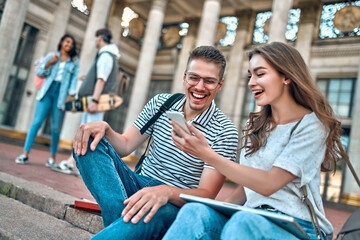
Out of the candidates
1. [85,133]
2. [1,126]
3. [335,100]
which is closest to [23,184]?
[85,133]

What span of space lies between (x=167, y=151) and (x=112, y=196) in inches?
20.3

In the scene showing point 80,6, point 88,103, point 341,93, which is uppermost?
point 80,6

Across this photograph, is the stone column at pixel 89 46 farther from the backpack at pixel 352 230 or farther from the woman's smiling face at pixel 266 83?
the backpack at pixel 352 230

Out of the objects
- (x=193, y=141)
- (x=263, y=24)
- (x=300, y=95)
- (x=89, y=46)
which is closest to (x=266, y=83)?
(x=300, y=95)

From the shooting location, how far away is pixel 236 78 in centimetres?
1783

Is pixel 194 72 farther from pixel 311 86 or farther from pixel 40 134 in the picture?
pixel 40 134

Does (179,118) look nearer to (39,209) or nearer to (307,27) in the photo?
(39,209)

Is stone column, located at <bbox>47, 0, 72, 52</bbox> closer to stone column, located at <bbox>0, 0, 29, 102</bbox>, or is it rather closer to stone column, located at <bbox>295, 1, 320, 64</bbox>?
stone column, located at <bbox>0, 0, 29, 102</bbox>

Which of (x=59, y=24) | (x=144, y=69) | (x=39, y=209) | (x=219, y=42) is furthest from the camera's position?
(x=219, y=42)

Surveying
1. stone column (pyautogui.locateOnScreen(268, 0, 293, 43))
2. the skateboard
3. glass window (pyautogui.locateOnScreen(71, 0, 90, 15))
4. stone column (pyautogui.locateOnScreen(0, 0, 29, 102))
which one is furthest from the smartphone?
glass window (pyautogui.locateOnScreen(71, 0, 90, 15))

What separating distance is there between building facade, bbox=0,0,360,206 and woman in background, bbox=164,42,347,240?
10.6 meters

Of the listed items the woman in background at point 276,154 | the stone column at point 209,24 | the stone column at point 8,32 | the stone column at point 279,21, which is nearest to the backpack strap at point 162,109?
the woman in background at point 276,154

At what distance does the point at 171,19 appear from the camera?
70.7 ft

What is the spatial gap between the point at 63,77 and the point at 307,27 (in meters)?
13.2
